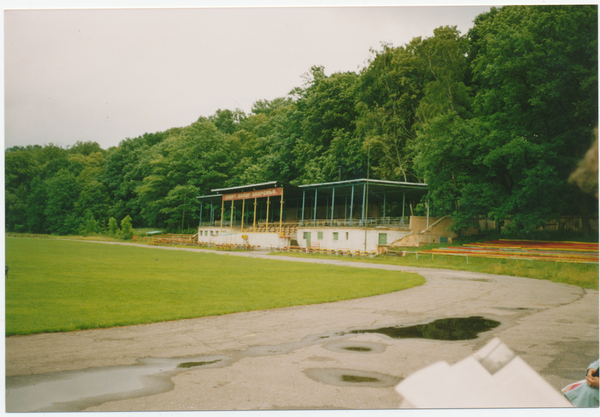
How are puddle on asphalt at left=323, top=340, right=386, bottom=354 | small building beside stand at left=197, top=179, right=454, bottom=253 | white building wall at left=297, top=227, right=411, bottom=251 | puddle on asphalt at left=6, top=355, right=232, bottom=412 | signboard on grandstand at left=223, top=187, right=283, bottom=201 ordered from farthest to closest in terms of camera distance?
signboard on grandstand at left=223, top=187, right=283, bottom=201 < small building beside stand at left=197, top=179, right=454, bottom=253 < white building wall at left=297, top=227, right=411, bottom=251 < puddle on asphalt at left=323, top=340, right=386, bottom=354 < puddle on asphalt at left=6, top=355, right=232, bottom=412

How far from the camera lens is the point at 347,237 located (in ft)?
127

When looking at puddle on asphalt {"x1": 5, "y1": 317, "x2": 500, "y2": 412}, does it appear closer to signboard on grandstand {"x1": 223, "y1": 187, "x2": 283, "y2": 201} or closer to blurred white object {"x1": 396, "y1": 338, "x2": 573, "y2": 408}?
blurred white object {"x1": 396, "y1": 338, "x2": 573, "y2": 408}

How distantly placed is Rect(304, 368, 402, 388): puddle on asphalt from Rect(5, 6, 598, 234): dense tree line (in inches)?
222

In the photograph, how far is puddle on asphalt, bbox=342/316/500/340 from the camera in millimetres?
7367

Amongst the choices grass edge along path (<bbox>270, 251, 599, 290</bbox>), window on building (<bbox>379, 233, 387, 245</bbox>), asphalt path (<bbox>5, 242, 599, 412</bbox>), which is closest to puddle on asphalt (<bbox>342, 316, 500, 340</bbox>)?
asphalt path (<bbox>5, 242, 599, 412</bbox>)

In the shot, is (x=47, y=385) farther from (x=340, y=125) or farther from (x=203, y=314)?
(x=340, y=125)

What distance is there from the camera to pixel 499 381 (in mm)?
5473

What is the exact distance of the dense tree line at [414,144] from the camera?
15.0 metres

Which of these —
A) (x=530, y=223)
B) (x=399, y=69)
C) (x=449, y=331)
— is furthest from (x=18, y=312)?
(x=399, y=69)

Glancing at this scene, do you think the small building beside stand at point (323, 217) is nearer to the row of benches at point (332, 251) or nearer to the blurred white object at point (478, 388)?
the row of benches at point (332, 251)

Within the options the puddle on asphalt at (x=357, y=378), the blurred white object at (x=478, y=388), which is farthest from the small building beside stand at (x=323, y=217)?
the puddle on asphalt at (x=357, y=378)

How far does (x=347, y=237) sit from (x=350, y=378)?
3358 centimetres

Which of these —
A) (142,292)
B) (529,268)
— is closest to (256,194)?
(529,268)

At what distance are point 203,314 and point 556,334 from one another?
21.9 feet
